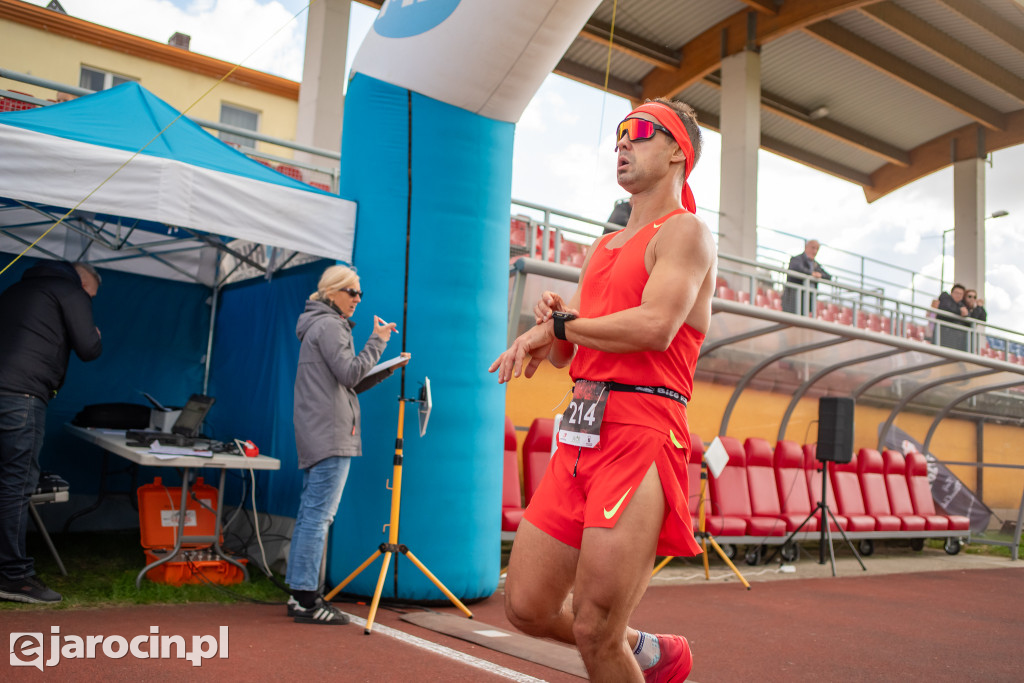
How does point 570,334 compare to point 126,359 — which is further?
point 126,359

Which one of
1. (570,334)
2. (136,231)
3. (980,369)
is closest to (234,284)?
(136,231)

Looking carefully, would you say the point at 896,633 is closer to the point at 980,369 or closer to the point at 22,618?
the point at 22,618

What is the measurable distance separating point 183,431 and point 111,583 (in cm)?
113

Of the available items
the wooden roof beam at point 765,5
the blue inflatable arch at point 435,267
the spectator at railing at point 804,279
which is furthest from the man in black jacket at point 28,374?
the wooden roof beam at point 765,5

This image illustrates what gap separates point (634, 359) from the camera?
89.4 inches

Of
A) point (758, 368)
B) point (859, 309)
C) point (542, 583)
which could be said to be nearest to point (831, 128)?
point (859, 309)

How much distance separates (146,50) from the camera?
2031 cm

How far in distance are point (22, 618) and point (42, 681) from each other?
1.21 metres

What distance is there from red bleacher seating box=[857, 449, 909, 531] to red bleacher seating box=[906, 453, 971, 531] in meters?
0.68

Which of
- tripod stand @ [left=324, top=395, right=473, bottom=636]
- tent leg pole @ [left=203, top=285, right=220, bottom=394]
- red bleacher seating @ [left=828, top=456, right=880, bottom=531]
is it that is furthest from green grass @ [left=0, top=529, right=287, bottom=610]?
red bleacher seating @ [left=828, top=456, right=880, bottom=531]

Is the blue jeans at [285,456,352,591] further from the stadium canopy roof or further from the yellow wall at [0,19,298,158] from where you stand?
the yellow wall at [0,19,298,158]

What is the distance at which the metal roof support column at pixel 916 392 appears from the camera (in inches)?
480

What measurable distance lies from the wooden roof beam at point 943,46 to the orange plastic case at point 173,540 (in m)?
16.8

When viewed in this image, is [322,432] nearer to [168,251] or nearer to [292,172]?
[168,251]
